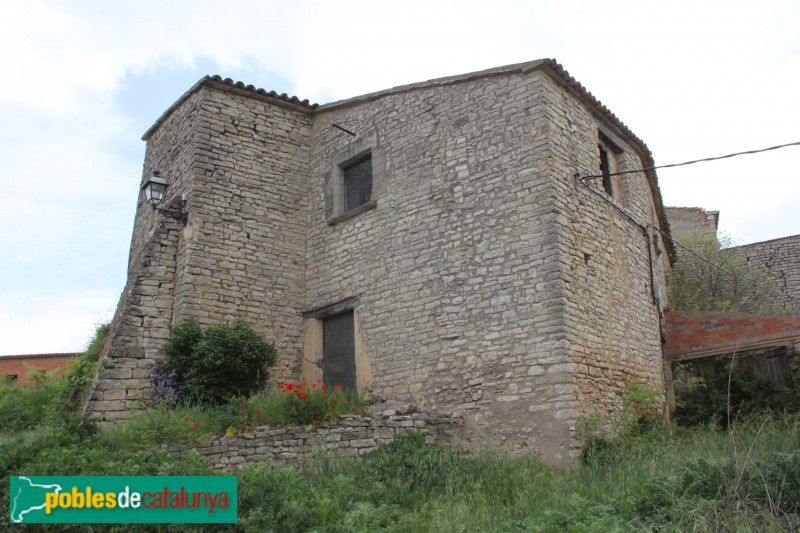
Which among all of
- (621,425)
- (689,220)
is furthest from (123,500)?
(689,220)

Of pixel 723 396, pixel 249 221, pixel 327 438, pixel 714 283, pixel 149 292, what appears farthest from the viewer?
pixel 714 283

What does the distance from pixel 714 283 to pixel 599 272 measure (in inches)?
291

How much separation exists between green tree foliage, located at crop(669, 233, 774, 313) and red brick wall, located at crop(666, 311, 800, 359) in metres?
3.47

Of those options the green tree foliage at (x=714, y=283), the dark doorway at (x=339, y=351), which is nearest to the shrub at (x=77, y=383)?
the dark doorway at (x=339, y=351)

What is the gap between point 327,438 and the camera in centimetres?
814

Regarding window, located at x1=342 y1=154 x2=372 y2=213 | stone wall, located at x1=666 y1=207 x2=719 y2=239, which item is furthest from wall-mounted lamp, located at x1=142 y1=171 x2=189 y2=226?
stone wall, located at x1=666 y1=207 x2=719 y2=239

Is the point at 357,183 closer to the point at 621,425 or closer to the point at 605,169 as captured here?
the point at 605,169

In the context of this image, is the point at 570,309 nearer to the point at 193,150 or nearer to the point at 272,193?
the point at 272,193

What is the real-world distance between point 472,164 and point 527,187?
1.01 m

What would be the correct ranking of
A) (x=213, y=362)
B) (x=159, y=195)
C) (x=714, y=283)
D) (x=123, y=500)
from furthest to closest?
(x=714, y=283)
(x=159, y=195)
(x=213, y=362)
(x=123, y=500)

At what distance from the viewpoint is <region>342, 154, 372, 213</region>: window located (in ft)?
37.0

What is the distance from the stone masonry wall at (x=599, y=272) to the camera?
28.4ft

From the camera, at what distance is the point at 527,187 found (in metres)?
9.03

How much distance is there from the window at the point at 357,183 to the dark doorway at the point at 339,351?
6.38 ft
